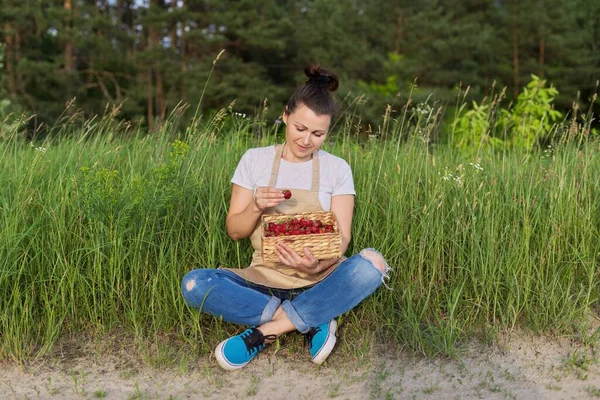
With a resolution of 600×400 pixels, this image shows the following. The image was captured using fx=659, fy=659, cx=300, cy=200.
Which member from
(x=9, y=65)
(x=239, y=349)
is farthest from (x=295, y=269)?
(x=9, y=65)

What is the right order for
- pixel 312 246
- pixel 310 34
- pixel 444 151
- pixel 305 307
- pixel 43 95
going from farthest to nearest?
1. pixel 310 34
2. pixel 43 95
3. pixel 444 151
4. pixel 305 307
5. pixel 312 246

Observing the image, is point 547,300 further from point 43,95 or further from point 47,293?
point 43,95

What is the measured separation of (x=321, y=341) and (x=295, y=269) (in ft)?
1.07

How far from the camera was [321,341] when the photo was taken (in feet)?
9.20

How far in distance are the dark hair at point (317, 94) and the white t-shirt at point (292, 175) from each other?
0.23m

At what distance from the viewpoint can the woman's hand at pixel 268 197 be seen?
8.21 ft

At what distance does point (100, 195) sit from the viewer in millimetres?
2816

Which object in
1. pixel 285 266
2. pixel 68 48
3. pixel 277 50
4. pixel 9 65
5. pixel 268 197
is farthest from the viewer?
pixel 277 50

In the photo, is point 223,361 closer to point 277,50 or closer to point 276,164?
point 276,164

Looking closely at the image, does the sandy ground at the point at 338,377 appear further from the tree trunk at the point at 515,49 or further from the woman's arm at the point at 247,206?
the tree trunk at the point at 515,49

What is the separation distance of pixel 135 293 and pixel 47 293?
15.1 inches

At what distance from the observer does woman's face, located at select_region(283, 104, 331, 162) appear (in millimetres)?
2760

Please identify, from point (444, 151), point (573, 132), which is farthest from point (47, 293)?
point (573, 132)

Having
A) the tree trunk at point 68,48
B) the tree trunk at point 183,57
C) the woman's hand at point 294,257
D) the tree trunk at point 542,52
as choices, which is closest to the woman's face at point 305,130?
the woman's hand at point 294,257
